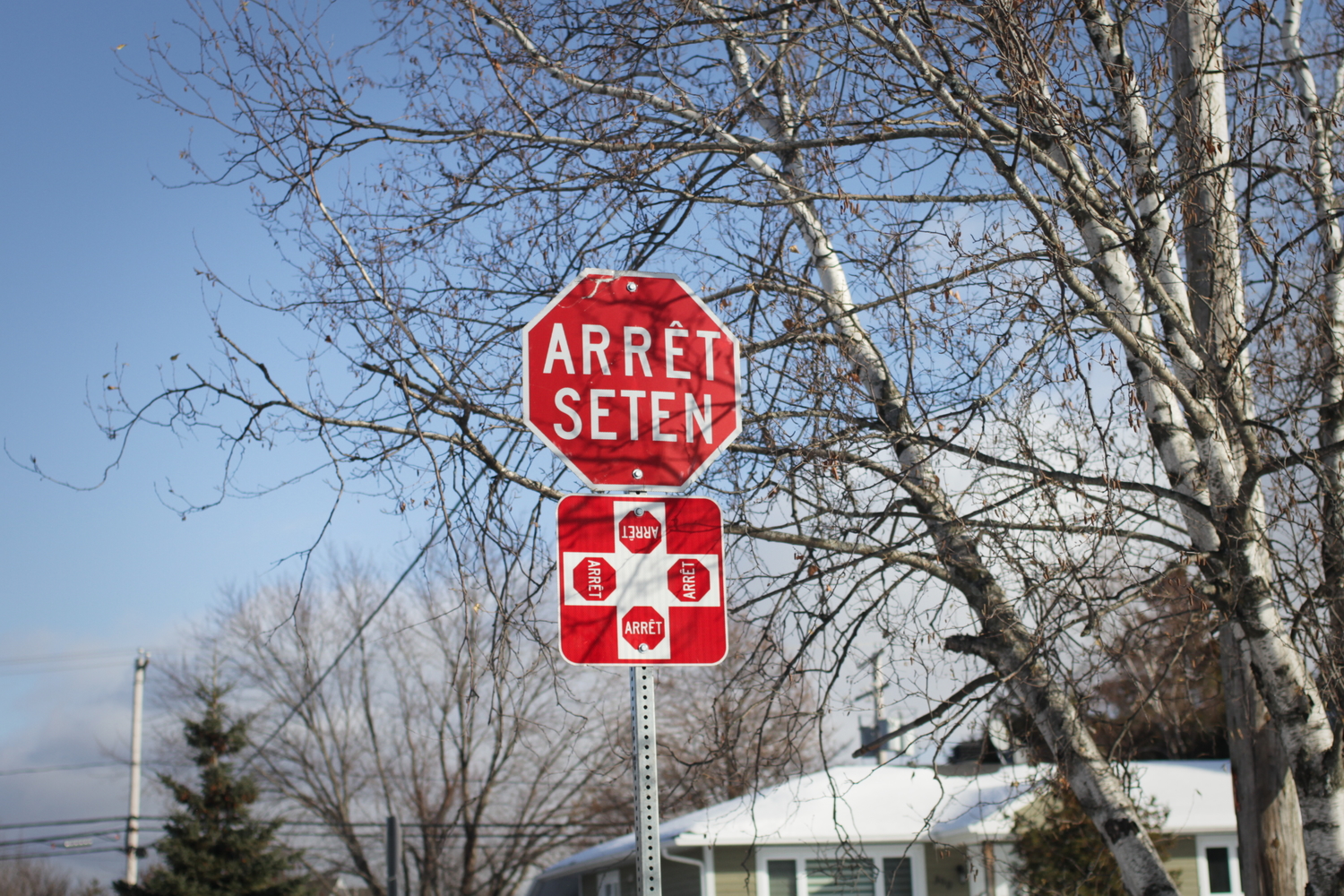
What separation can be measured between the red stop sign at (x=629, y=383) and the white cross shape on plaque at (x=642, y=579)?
0.11 metres

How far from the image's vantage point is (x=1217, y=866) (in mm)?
18297

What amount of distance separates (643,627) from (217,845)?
89.1ft

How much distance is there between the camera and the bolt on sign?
3.02m

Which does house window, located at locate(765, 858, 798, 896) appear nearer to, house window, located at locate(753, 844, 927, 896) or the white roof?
Result: house window, located at locate(753, 844, 927, 896)

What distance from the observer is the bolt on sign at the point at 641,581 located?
3.02m

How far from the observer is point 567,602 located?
3.01m

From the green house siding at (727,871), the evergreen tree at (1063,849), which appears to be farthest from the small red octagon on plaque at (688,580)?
the green house siding at (727,871)

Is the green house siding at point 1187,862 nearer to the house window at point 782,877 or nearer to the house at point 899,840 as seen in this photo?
the house at point 899,840

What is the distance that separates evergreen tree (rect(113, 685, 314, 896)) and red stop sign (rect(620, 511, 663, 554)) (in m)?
26.6

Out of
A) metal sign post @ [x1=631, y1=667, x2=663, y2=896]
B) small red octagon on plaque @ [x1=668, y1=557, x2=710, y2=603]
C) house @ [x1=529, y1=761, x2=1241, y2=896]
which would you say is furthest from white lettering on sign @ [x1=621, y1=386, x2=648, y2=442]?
house @ [x1=529, y1=761, x2=1241, y2=896]

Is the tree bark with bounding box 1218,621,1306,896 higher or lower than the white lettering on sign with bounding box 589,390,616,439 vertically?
lower

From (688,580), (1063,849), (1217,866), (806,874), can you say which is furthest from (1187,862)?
(688,580)

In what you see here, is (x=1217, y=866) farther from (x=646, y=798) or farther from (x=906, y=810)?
(x=646, y=798)

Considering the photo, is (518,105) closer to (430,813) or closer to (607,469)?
(607,469)
